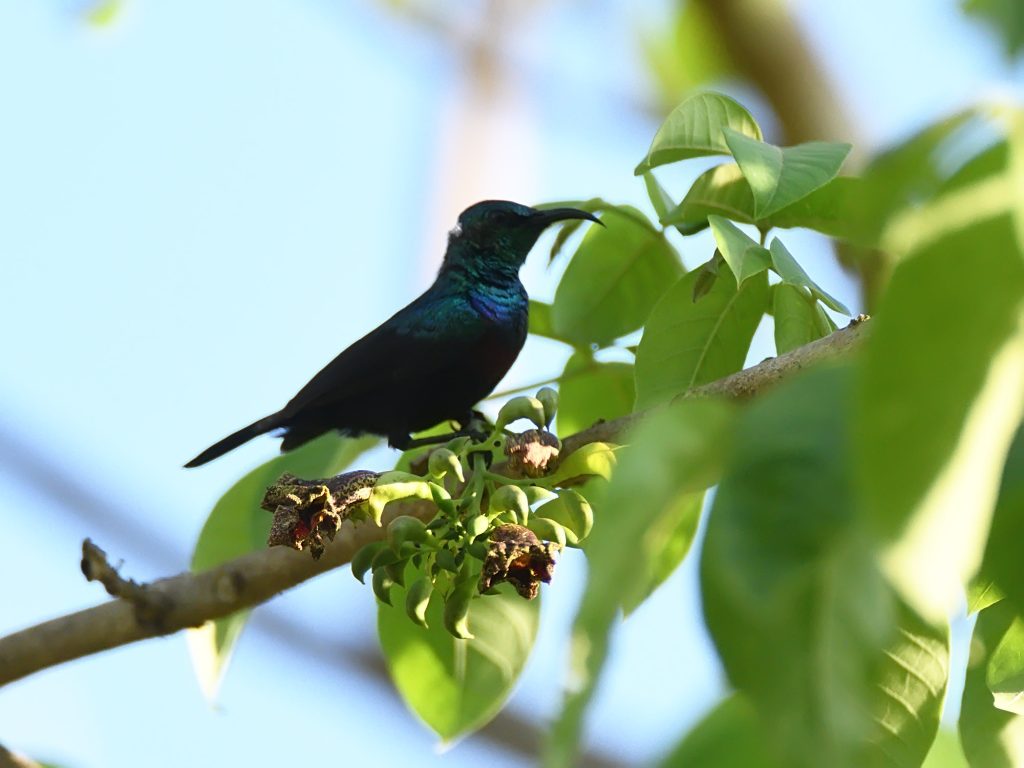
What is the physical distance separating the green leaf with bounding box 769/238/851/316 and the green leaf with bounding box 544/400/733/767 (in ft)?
3.18

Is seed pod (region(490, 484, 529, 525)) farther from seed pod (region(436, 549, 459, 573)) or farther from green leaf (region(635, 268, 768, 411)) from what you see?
green leaf (region(635, 268, 768, 411))

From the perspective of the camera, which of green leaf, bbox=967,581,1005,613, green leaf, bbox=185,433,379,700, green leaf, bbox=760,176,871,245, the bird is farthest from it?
the bird

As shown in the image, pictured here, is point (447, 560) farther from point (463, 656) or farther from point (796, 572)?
point (796, 572)

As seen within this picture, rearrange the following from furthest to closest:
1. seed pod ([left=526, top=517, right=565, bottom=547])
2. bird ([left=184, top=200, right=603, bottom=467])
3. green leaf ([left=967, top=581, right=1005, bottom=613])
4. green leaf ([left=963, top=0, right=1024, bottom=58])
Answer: bird ([left=184, top=200, right=603, bottom=467])
seed pod ([left=526, top=517, right=565, bottom=547])
green leaf ([left=967, top=581, right=1005, bottom=613])
green leaf ([left=963, top=0, right=1024, bottom=58])

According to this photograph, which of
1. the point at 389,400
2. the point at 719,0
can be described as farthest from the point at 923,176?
the point at 719,0

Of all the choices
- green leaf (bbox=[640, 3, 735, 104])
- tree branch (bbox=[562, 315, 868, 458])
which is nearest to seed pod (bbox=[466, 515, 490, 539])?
tree branch (bbox=[562, 315, 868, 458])

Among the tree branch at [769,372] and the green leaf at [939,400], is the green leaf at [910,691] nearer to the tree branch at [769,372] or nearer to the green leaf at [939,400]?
the tree branch at [769,372]

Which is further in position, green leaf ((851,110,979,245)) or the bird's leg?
the bird's leg

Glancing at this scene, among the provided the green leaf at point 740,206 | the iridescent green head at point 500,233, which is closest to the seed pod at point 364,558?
the green leaf at point 740,206

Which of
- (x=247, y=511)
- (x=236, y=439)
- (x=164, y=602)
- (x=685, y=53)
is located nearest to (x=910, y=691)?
(x=164, y=602)

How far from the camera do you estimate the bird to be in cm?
350

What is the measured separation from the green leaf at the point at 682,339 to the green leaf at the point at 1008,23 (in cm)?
106

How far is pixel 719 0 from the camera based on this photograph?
4512 millimetres

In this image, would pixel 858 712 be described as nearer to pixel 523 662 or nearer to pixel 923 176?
pixel 923 176
